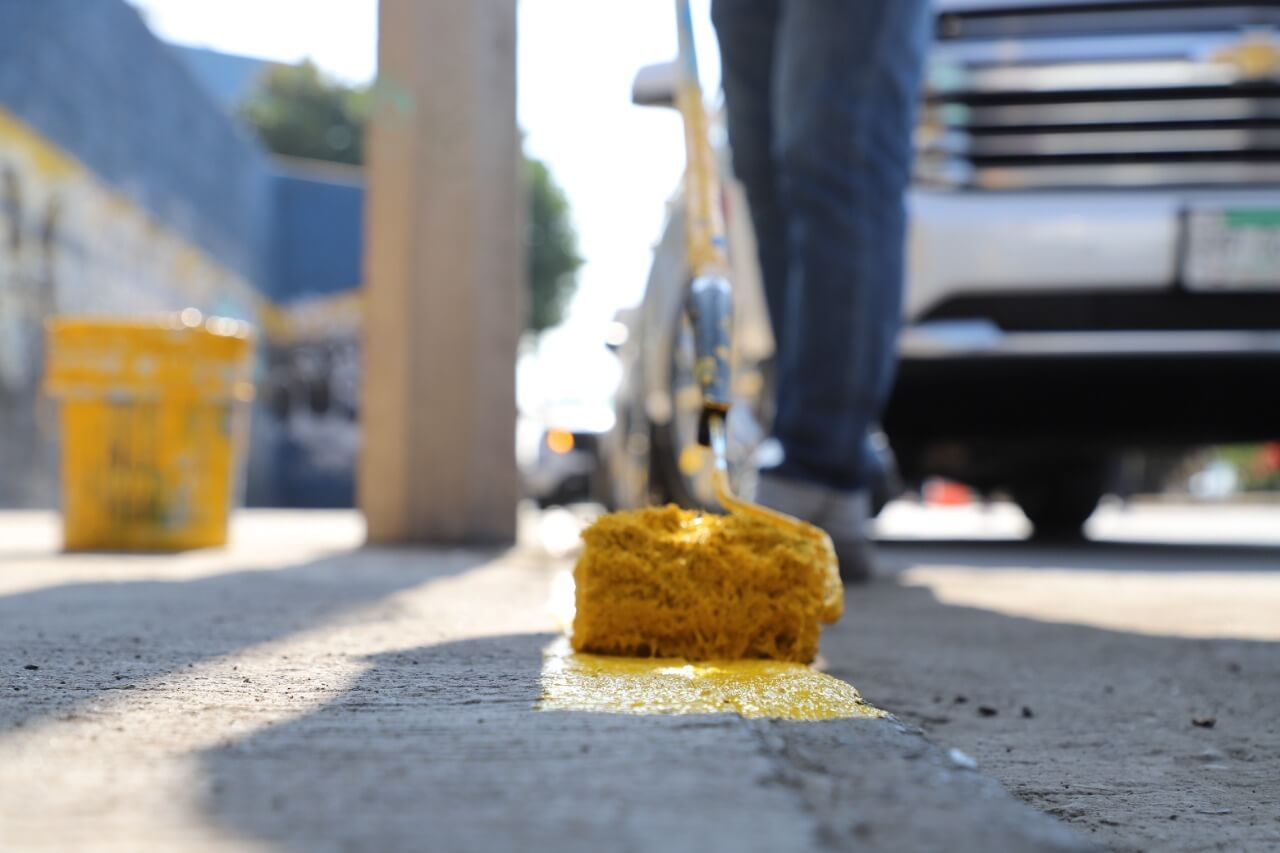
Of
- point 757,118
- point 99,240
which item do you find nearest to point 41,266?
point 99,240

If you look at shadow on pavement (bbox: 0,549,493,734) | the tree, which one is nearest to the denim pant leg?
shadow on pavement (bbox: 0,549,493,734)

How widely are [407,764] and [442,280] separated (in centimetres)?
334

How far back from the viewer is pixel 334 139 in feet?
97.6

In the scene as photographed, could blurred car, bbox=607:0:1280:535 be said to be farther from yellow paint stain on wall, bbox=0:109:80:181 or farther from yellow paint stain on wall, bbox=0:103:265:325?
yellow paint stain on wall, bbox=0:103:265:325

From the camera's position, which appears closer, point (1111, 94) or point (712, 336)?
point (712, 336)

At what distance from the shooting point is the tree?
1088 inches

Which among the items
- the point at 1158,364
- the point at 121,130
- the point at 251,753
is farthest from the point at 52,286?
the point at 251,753

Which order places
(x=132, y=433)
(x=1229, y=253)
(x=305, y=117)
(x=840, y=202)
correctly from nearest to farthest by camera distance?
(x=840, y=202)
(x=1229, y=253)
(x=132, y=433)
(x=305, y=117)

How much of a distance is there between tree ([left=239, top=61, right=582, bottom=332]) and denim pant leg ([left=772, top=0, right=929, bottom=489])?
24.7 metres

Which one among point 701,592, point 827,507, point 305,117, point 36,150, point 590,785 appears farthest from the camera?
point 305,117

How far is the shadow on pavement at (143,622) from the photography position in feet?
3.82

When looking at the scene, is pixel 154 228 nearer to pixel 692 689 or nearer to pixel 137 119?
pixel 137 119

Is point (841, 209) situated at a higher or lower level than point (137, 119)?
lower

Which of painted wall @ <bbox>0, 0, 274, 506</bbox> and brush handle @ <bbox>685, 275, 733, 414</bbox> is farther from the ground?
painted wall @ <bbox>0, 0, 274, 506</bbox>
